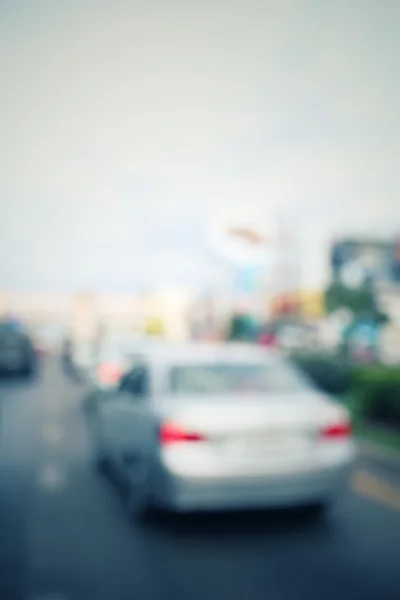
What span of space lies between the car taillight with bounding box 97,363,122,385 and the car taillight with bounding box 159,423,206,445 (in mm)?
6654

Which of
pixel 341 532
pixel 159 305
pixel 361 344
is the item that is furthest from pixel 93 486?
pixel 159 305

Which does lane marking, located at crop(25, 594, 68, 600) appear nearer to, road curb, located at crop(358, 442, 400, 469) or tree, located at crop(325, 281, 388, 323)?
road curb, located at crop(358, 442, 400, 469)

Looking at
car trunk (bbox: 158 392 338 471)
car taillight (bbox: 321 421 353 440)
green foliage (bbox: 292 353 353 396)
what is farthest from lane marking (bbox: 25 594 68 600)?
green foliage (bbox: 292 353 353 396)

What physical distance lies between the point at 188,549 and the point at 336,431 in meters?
1.55

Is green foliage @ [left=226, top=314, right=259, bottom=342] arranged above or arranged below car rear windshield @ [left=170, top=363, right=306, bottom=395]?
below

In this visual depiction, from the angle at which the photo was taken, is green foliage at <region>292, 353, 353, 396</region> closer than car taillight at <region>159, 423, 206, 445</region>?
No

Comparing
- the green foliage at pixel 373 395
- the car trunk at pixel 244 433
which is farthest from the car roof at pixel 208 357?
the green foliage at pixel 373 395

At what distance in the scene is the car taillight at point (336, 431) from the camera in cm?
531

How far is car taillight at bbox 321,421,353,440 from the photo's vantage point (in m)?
5.31

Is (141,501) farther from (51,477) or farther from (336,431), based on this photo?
(51,477)

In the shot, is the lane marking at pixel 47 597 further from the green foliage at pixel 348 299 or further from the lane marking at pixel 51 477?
the green foliage at pixel 348 299

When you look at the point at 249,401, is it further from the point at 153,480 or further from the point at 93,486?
the point at 93,486

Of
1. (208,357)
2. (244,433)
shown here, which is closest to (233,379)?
(208,357)

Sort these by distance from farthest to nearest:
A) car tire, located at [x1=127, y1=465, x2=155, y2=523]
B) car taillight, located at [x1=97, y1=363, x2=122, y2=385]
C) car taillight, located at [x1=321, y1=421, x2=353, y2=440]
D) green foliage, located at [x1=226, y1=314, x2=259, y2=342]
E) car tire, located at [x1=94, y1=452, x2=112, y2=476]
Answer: green foliage, located at [x1=226, y1=314, x2=259, y2=342]
car taillight, located at [x1=97, y1=363, x2=122, y2=385]
car tire, located at [x1=94, y1=452, x2=112, y2=476]
car tire, located at [x1=127, y1=465, x2=155, y2=523]
car taillight, located at [x1=321, y1=421, x2=353, y2=440]
